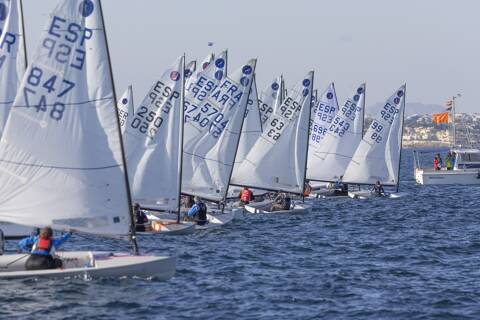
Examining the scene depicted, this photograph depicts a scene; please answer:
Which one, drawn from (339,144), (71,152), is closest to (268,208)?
(339,144)

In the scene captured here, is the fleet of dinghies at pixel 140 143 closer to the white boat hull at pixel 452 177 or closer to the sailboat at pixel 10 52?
the sailboat at pixel 10 52

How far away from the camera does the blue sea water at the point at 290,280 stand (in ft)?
74.3

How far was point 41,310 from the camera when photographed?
2203 cm

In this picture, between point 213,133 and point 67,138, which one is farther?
point 213,133

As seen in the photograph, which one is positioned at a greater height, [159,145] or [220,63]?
[220,63]

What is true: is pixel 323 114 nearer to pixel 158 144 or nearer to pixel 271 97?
pixel 271 97

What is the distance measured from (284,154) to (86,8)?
95.0 feet

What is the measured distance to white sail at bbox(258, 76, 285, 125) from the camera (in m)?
64.9

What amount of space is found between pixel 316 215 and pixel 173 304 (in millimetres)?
27692

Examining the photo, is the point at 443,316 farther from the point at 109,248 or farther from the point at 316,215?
the point at 316,215

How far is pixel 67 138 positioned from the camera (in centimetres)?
2467

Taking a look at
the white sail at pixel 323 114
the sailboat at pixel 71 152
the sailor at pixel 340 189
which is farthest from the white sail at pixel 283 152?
the sailboat at pixel 71 152

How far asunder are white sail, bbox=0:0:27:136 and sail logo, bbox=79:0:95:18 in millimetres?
4599

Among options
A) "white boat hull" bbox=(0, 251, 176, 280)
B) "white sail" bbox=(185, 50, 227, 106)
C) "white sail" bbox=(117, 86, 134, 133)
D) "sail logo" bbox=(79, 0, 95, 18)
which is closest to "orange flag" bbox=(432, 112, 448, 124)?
"white sail" bbox=(117, 86, 134, 133)
